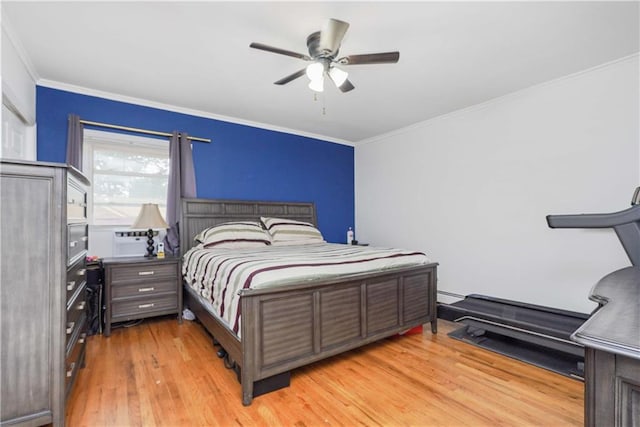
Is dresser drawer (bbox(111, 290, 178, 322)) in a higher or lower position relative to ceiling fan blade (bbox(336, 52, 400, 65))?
lower

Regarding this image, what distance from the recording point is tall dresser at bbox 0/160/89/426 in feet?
4.74

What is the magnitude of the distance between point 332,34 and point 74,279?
2281 mm

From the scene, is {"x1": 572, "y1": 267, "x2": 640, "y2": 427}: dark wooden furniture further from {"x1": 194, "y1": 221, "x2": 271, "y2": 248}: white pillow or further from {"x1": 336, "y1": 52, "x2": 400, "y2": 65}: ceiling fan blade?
{"x1": 194, "y1": 221, "x2": 271, "y2": 248}: white pillow

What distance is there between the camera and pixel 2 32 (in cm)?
220

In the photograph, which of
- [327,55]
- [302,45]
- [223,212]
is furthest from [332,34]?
[223,212]

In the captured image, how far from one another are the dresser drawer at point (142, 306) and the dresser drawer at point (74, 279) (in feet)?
3.53

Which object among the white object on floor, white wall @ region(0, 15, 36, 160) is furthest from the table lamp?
white wall @ region(0, 15, 36, 160)

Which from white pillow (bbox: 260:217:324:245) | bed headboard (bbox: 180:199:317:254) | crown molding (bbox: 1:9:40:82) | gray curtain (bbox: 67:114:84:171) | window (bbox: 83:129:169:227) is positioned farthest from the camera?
white pillow (bbox: 260:217:324:245)

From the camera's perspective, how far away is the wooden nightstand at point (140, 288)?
311 cm

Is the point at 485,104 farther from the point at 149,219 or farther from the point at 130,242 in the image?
the point at 130,242

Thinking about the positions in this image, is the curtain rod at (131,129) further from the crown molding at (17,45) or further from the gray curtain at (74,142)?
the crown molding at (17,45)

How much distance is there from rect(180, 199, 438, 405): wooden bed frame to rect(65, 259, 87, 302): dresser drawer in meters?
0.97

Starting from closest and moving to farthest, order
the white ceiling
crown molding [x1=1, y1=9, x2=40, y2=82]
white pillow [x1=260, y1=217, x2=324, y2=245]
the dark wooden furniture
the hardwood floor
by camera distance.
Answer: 1. the dark wooden furniture
2. the hardwood floor
3. the white ceiling
4. crown molding [x1=1, y1=9, x2=40, y2=82]
5. white pillow [x1=260, y1=217, x2=324, y2=245]

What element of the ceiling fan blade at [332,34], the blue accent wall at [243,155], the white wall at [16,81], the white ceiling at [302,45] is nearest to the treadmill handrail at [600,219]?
the white ceiling at [302,45]
